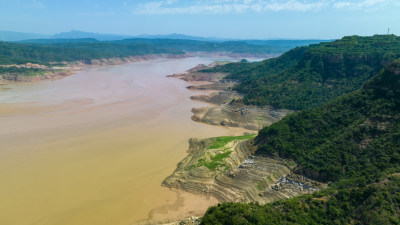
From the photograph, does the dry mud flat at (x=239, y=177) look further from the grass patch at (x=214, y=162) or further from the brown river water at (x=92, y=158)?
the brown river water at (x=92, y=158)

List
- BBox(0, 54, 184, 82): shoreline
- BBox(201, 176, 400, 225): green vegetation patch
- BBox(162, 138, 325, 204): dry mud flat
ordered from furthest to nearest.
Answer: BBox(0, 54, 184, 82): shoreline < BBox(162, 138, 325, 204): dry mud flat < BBox(201, 176, 400, 225): green vegetation patch

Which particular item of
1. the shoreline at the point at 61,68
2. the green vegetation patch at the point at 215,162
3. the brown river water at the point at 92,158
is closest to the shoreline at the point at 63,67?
the shoreline at the point at 61,68

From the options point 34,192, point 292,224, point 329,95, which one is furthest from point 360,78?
point 34,192

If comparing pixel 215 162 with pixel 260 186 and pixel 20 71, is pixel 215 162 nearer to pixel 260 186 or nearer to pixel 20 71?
pixel 260 186

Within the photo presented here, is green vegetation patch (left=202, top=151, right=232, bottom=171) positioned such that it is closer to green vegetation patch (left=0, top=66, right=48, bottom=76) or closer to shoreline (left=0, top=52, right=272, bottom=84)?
shoreline (left=0, top=52, right=272, bottom=84)

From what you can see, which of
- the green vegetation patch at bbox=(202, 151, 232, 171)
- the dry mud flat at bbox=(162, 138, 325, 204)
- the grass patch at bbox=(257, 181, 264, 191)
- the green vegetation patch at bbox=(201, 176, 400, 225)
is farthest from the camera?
the green vegetation patch at bbox=(202, 151, 232, 171)

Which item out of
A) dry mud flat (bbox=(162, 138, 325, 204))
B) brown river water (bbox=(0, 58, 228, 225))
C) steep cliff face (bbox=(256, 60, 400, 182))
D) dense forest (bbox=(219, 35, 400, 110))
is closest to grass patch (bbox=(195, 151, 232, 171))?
dry mud flat (bbox=(162, 138, 325, 204))
